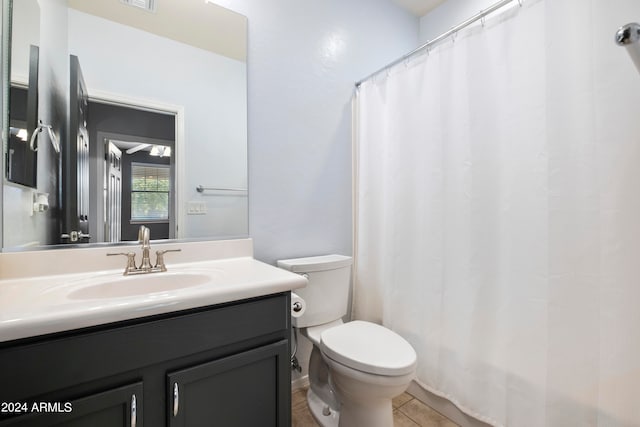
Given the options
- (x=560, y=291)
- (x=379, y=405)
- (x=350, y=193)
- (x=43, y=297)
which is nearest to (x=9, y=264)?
(x=43, y=297)

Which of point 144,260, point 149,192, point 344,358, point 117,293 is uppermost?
point 149,192

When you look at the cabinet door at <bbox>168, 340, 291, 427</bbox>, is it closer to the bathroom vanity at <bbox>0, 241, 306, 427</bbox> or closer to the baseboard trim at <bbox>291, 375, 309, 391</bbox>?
the bathroom vanity at <bbox>0, 241, 306, 427</bbox>

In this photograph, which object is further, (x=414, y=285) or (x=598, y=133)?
(x=414, y=285)

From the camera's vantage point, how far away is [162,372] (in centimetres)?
79

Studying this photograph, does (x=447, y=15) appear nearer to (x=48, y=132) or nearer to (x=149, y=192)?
(x=149, y=192)

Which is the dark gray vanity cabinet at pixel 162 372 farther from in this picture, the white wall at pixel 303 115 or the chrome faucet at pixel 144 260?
the white wall at pixel 303 115

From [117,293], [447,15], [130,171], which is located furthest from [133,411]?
[447,15]

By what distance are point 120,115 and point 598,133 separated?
1.82 meters

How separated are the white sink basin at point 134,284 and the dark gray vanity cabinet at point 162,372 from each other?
271 mm

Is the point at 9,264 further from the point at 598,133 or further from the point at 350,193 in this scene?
the point at 598,133

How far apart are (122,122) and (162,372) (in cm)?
103

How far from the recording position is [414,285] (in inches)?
61.8

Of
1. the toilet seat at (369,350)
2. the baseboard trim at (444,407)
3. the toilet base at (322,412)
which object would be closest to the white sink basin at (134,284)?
the toilet seat at (369,350)

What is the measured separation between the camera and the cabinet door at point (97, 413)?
65cm
